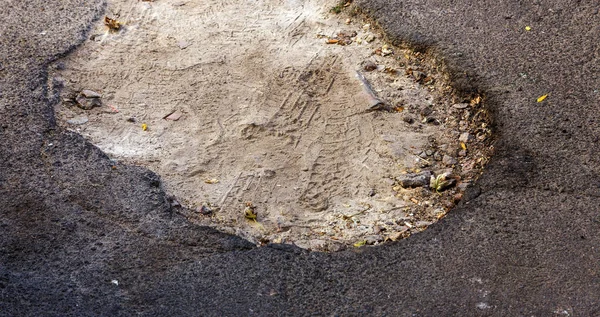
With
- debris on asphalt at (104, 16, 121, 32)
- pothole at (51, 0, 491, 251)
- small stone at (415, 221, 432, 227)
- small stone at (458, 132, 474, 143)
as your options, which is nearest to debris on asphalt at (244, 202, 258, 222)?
pothole at (51, 0, 491, 251)

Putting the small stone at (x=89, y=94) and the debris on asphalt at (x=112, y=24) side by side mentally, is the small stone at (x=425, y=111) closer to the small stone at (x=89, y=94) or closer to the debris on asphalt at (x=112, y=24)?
the small stone at (x=89, y=94)

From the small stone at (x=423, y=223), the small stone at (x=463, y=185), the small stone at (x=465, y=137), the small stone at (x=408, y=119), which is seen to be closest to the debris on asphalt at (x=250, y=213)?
the small stone at (x=423, y=223)

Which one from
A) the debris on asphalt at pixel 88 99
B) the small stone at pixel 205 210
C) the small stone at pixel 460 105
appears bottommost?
the small stone at pixel 205 210

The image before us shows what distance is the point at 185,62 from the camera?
17.5ft

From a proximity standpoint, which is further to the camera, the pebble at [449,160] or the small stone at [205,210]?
the pebble at [449,160]

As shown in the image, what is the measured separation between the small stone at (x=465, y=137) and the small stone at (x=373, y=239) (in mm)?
1067

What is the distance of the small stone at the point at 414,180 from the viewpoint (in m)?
4.15

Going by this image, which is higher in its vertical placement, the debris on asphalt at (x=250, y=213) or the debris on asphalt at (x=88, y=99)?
the debris on asphalt at (x=88, y=99)

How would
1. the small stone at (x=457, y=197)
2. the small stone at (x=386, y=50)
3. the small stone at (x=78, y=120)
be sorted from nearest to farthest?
the small stone at (x=457, y=197), the small stone at (x=78, y=120), the small stone at (x=386, y=50)

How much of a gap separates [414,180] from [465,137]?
22.2 inches

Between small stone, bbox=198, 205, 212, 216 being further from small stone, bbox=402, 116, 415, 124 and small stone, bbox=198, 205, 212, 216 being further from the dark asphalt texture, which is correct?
small stone, bbox=402, 116, 415, 124

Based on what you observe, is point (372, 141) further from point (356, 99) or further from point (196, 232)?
point (196, 232)

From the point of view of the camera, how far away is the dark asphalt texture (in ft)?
10.5

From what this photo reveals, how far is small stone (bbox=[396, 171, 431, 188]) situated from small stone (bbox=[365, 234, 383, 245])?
503mm
